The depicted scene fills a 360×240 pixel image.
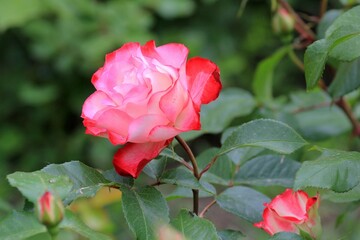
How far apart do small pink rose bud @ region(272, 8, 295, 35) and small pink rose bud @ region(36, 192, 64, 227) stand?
2.11 ft

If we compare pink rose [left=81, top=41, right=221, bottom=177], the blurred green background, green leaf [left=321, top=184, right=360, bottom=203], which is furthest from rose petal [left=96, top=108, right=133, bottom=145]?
the blurred green background

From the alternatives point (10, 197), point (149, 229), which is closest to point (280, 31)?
point (149, 229)

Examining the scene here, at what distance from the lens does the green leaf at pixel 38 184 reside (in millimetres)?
552

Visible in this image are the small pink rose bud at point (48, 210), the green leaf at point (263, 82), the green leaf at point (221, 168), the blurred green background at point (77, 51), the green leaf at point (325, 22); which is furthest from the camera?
the blurred green background at point (77, 51)

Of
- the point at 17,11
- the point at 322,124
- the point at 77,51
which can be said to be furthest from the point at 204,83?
the point at 77,51

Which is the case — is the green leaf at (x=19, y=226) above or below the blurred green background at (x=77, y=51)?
above

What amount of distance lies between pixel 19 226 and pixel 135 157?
4.6 inches

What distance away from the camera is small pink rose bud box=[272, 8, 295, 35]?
3.52ft

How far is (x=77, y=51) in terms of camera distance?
2844mm

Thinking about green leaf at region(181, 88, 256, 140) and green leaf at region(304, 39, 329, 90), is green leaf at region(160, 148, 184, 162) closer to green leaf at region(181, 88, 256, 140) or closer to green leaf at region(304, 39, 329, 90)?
green leaf at region(304, 39, 329, 90)

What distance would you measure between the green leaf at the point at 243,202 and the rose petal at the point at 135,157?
12 centimetres

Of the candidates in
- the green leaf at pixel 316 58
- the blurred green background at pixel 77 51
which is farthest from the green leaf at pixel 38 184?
the blurred green background at pixel 77 51

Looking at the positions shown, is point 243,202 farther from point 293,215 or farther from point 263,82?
point 263,82

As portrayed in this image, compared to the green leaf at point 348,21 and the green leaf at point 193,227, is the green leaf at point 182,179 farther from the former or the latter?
the green leaf at point 348,21
